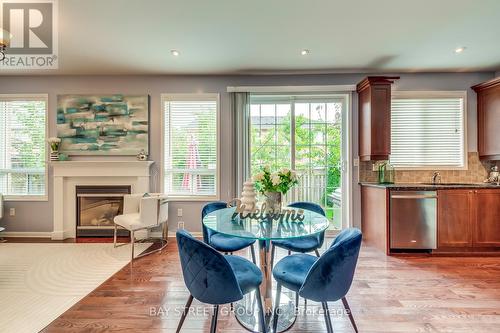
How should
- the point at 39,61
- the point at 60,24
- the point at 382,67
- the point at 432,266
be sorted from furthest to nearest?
1. the point at 382,67
2. the point at 39,61
3. the point at 432,266
4. the point at 60,24

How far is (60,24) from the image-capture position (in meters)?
2.53

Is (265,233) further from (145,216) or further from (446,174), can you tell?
(446,174)

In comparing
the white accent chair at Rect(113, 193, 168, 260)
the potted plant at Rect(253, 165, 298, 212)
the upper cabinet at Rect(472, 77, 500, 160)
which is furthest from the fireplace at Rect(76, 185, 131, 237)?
the upper cabinet at Rect(472, 77, 500, 160)

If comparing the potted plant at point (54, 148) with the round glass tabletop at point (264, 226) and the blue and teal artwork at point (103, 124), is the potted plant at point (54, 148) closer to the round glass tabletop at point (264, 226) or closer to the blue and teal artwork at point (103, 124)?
the blue and teal artwork at point (103, 124)

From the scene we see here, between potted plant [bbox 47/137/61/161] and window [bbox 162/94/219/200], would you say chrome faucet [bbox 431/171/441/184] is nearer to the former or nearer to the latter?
window [bbox 162/94/219/200]

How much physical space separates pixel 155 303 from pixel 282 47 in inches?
124

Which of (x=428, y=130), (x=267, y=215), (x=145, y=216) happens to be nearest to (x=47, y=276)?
(x=145, y=216)

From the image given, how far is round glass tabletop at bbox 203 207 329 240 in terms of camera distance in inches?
60.2

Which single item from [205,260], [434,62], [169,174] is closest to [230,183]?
[169,174]

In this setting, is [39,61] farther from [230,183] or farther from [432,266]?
[432,266]

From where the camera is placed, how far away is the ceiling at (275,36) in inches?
88.9

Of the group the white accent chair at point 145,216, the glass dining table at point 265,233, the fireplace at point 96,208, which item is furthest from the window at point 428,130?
the fireplace at point 96,208

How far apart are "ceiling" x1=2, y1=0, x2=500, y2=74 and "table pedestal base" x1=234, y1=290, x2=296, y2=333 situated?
8.93 ft

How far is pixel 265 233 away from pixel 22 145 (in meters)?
4.64
